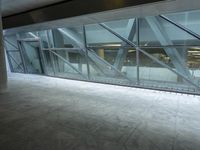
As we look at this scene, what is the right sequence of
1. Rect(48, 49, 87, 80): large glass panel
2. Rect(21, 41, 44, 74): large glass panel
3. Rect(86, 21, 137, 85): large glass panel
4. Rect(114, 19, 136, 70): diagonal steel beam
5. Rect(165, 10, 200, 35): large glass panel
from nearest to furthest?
Rect(165, 10, 200, 35): large glass panel → Rect(114, 19, 136, 70): diagonal steel beam → Rect(86, 21, 137, 85): large glass panel → Rect(48, 49, 87, 80): large glass panel → Rect(21, 41, 44, 74): large glass panel

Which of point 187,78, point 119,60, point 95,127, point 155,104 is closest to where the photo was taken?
point 95,127

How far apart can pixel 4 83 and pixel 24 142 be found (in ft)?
12.9

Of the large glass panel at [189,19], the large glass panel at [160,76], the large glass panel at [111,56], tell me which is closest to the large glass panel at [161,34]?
the large glass panel at [189,19]

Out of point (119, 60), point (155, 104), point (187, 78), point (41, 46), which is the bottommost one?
point (155, 104)

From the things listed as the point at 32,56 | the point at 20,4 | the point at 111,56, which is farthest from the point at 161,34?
the point at 32,56

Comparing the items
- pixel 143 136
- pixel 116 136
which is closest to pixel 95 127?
pixel 116 136

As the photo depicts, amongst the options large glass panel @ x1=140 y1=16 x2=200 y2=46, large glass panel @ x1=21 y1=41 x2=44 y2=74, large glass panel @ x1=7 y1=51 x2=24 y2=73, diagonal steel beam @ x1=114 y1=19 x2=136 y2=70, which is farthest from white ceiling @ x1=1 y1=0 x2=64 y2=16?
large glass panel @ x1=7 y1=51 x2=24 y2=73

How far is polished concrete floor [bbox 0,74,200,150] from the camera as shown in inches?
107

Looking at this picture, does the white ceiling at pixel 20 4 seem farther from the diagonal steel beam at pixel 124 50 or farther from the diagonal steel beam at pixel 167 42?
the diagonal steel beam at pixel 167 42

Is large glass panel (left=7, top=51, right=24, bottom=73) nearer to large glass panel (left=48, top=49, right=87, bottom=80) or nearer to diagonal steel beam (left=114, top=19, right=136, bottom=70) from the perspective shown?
large glass panel (left=48, top=49, right=87, bottom=80)

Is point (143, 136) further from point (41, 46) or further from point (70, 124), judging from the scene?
point (41, 46)

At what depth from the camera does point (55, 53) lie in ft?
28.4

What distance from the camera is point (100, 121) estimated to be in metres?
3.53

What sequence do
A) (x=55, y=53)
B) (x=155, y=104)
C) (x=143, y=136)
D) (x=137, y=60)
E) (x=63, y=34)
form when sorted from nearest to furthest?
(x=143, y=136)
(x=155, y=104)
(x=137, y=60)
(x=63, y=34)
(x=55, y=53)
